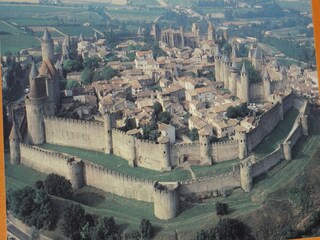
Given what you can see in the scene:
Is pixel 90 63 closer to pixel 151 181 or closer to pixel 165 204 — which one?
pixel 151 181

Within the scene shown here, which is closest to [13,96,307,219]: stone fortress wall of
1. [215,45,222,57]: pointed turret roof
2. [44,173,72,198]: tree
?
[44,173,72,198]: tree

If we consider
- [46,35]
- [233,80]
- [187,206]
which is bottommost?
[187,206]


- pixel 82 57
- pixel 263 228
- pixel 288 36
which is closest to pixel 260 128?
pixel 288 36

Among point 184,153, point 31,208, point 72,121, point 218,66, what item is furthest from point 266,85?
point 31,208

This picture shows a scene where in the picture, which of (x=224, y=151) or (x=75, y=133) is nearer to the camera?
(x=224, y=151)

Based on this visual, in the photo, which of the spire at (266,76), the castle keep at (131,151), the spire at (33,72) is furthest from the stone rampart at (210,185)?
the spire at (266,76)

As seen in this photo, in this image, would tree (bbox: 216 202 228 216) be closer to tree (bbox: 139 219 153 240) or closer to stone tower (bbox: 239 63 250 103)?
tree (bbox: 139 219 153 240)

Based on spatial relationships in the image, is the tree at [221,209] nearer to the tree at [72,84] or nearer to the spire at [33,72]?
the spire at [33,72]
